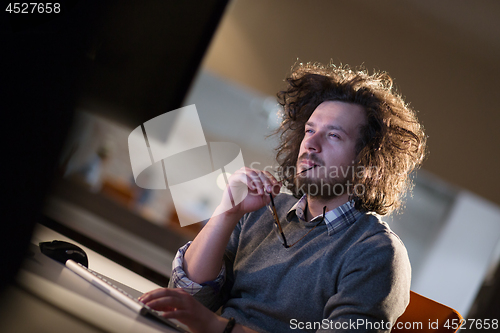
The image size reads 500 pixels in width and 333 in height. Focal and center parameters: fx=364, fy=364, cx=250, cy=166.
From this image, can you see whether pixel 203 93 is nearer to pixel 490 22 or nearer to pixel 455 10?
pixel 455 10

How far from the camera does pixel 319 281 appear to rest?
0.88 metres

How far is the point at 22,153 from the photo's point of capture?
24.5 inches

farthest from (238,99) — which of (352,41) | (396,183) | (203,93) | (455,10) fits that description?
(396,183)

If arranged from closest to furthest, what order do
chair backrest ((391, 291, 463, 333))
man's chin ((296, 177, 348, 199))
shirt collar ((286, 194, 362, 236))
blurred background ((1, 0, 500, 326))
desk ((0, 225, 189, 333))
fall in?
desk ((0, 225, 189, 333))
chair backrest ((391, 291, 463, 333))
shirt collar ((286, 194, 362, 236))
man's chin ((296, 177, 348, 199))
blurred background ((1, 0, 500, 326))

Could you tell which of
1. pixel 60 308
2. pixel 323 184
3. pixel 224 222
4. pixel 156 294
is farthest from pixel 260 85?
pixel 60 308

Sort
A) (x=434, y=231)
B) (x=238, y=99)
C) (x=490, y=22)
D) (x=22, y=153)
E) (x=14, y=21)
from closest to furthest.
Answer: (x=22, y=153) → (x=14, y=21) → (x=490, y=22) → (x=238, y=99) → (x=434, y=231)

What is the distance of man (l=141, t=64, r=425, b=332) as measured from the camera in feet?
2.61

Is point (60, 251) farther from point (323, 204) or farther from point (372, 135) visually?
point (372, 135)

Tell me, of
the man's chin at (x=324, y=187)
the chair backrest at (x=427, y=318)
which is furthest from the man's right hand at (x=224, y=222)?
the chair backrest at (x=427, y=318)

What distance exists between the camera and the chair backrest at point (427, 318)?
2.84 feet

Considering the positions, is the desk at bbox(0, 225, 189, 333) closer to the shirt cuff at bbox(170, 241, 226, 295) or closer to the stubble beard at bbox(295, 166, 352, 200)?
the shirt cuff at bbox(170, 241, 226, 295)

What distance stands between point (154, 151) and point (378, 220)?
80 cm

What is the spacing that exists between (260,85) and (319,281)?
1977mm

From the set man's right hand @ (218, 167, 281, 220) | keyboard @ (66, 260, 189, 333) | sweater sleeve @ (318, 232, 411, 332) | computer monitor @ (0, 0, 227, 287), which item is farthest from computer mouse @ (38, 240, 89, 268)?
sweater sleeve @ (318, 232, 411, 332)
